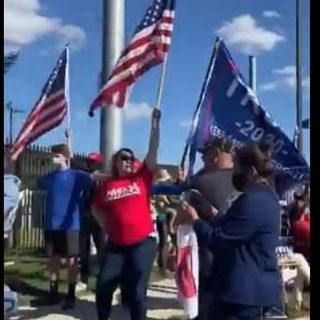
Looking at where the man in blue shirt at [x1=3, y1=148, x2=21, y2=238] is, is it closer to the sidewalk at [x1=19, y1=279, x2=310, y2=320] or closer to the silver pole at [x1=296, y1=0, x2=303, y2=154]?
the sidewalk at [x1=19, y1=279, x2=310, y2=320]

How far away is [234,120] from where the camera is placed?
401 cm

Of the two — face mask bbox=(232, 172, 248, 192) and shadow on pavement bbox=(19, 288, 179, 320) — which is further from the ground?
face mask bbox=(232, 172, 248, 192)

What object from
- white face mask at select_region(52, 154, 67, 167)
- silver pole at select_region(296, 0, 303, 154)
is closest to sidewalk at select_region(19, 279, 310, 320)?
white face mask at select_region(52, 154, 67, 167)

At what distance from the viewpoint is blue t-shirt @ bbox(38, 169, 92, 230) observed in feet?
13.8

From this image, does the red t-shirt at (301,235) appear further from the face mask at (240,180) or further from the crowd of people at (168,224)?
the face mask at (240,180)

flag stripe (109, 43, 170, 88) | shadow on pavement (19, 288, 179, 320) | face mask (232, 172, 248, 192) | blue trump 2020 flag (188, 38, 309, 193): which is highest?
flag stripe (109, 43, 170, 88)

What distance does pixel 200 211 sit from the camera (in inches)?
145

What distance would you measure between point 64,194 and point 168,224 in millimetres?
576

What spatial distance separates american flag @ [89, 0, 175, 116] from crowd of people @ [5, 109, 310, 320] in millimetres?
221

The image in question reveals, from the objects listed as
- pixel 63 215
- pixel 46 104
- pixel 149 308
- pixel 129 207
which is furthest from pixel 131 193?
pixel 149 308

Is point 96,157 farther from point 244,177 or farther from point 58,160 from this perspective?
point 244,177

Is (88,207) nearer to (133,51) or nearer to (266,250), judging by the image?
(133,51)
